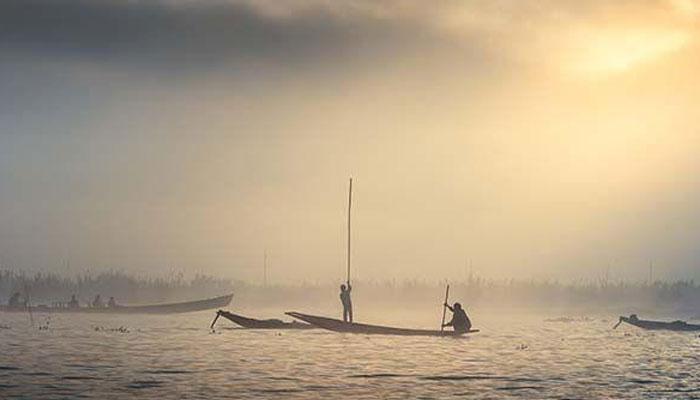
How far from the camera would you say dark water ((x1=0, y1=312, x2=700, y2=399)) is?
25.6 metres

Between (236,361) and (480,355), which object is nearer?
(236,361)

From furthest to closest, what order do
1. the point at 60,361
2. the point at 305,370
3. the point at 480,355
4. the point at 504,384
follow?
the point at 480,355
the point at 60,361
the point at 305,370
the point at 504,384

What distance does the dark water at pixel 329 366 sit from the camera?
2559 cm

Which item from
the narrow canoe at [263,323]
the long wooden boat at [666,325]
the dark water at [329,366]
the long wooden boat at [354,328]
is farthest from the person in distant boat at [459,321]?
the long wooden boat at [666,325]

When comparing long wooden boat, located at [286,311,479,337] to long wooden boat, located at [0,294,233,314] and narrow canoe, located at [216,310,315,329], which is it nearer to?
narrow canoe, located at [216,310,315,329]

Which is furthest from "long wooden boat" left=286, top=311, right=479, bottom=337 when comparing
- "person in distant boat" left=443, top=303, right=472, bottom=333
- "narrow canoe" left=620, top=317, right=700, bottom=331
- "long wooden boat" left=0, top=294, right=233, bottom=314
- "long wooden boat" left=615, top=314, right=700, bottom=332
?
"long wooden boat" left=0, top=294, right=233, bottom=314

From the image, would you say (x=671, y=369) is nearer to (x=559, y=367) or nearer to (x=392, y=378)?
(x=559, y=367)

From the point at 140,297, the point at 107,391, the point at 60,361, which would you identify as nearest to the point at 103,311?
the point at 60,361

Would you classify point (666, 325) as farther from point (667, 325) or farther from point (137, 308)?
point (137, 308)

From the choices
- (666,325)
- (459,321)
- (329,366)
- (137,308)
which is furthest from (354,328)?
(137,308)

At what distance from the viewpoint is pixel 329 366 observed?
32531 millimetres

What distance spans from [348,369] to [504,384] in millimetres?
5668

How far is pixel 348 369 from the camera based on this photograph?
31.5 m

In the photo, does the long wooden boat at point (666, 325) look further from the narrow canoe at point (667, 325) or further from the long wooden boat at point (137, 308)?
the long wooden boat at point (137, 308)
